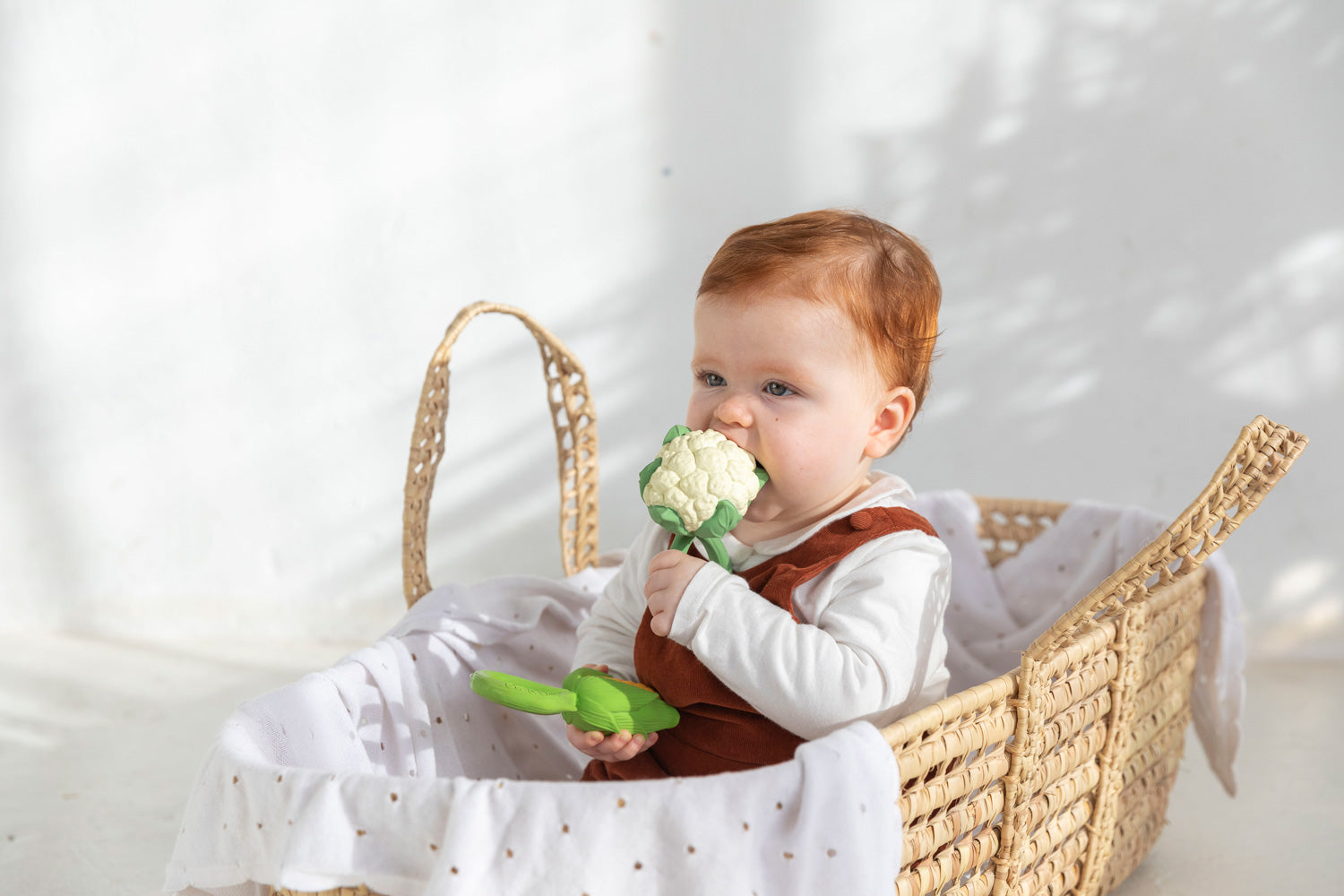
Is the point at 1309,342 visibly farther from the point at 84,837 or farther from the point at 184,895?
the point at 84,837

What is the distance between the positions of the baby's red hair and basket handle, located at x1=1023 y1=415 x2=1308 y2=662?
253 millimetres

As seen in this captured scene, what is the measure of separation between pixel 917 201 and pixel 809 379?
970mm

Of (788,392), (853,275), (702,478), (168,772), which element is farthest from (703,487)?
(168,772)

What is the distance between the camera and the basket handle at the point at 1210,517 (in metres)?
0.85

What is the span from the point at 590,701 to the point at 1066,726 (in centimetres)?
41

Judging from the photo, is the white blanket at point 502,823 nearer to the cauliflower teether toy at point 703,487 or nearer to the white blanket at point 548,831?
the white blanket at point 548,831

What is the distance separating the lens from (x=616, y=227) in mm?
1820

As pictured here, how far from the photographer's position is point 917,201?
1.78m

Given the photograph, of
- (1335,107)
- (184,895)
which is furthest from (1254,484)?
(1335,107)

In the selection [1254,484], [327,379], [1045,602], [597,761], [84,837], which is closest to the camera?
[1254,484]

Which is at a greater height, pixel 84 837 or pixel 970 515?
pixel 970 515

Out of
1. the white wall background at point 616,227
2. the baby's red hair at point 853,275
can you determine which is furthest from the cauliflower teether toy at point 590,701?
the white wall background at point 616,227

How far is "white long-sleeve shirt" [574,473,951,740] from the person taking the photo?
833 millimetres

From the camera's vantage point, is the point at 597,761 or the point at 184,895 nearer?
the point at 184,895
